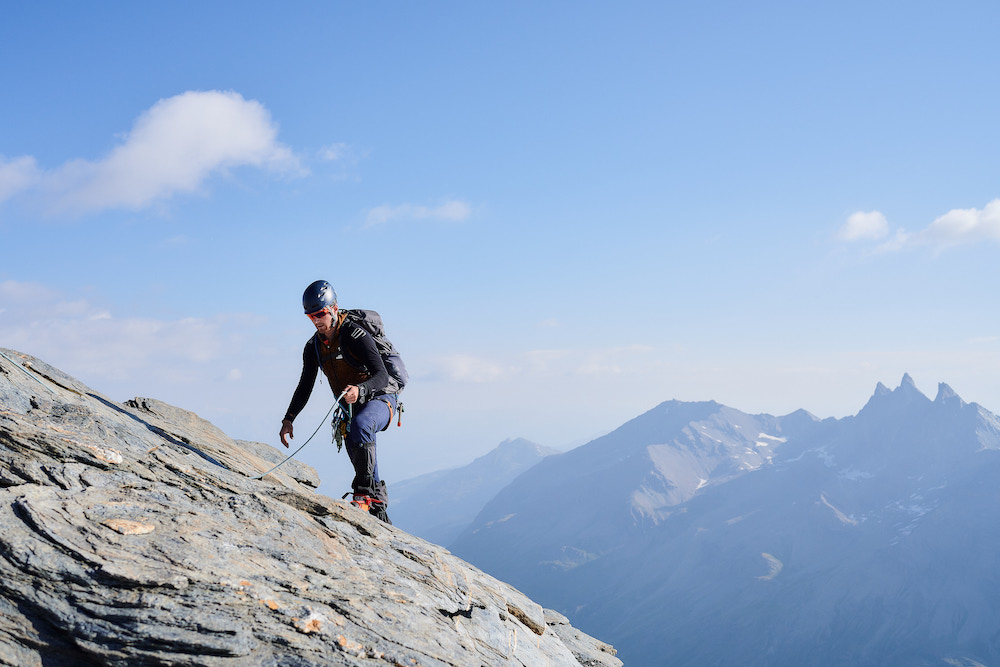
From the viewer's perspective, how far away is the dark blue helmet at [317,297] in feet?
42.5

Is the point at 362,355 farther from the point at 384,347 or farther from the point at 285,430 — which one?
the point at 285,430

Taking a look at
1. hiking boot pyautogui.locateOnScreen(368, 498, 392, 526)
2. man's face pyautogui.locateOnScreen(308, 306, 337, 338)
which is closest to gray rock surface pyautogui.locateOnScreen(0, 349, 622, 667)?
hiking boot pyautogui.locateOnScreen(368, 498, 392, 526)

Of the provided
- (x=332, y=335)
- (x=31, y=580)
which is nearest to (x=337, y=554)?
(x=31, y=580)

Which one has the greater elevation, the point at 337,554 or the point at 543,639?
the point at 337,554

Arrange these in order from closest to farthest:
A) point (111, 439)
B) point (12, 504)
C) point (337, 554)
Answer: point (12, 504), point (337, 554), point (111, 439)

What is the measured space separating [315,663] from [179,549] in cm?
257

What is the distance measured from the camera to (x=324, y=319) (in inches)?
519

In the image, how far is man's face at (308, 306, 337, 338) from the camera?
13102 millimetres

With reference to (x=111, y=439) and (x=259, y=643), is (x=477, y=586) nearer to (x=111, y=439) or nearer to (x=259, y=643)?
(x=259, y=643)

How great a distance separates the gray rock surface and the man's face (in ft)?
11.5

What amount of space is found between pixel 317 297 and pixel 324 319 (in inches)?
20.6

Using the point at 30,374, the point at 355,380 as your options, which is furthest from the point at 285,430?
the point at 30,374

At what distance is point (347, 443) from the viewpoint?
42.2 ft

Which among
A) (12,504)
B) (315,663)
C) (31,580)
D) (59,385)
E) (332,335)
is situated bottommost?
(315,663)
